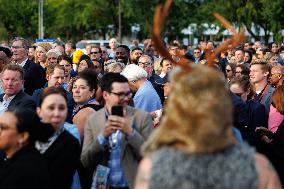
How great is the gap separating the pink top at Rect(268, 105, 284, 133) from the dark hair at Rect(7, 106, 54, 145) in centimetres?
436

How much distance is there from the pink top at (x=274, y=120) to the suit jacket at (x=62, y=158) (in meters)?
3.66

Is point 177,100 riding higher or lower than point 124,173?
higher

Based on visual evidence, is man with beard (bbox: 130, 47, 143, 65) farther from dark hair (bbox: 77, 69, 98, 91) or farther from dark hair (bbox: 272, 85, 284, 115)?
dark hair (bbox: 272, 85, 284, 115)

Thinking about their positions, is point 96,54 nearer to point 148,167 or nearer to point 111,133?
point 111,133

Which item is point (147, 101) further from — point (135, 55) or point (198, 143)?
point (135, 55)

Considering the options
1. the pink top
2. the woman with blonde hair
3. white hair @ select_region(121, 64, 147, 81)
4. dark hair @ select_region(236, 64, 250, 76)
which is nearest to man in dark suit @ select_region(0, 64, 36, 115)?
white hair @ select_region(121, 64, 147, 81)

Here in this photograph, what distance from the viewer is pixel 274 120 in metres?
9.28

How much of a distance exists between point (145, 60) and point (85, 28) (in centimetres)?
5078

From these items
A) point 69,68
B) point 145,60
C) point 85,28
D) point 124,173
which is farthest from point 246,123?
point 85,28

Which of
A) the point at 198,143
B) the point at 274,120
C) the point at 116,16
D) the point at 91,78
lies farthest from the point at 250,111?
the point at 116,16

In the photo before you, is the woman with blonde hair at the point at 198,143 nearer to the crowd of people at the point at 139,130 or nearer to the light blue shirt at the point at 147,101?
the crowd of people at the point at 139,130

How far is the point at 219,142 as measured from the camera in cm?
352

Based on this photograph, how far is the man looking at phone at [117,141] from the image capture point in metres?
6.04

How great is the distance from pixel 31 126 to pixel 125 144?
3.50 feet
